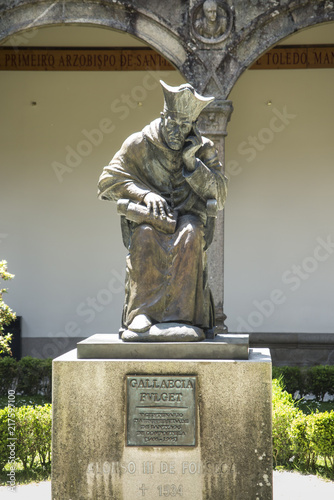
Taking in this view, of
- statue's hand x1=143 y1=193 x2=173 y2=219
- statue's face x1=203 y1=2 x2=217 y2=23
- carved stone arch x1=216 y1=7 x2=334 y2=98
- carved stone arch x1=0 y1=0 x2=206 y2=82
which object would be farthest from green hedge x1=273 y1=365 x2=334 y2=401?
statue's hand x1=143 y1=193 x2=173 y2=219

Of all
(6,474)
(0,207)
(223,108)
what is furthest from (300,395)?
(0,207)

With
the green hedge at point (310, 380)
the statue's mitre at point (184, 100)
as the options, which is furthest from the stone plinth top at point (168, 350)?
the green hedge at point (310, 380)

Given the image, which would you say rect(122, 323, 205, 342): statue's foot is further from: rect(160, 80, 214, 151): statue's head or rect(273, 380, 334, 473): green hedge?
rect(273, 380, 334, 473): green hedge

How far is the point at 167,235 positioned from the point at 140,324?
A: 53 cm

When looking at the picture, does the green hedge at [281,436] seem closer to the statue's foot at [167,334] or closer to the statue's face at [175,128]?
the statue's foot at [167,334]

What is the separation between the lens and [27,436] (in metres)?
6.27

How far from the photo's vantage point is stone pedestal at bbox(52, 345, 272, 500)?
4191mm

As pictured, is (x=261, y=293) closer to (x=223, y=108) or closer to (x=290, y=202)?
(x=290, y=202)

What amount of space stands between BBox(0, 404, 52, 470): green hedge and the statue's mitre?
2823mm

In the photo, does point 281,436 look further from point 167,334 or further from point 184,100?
point 184,100

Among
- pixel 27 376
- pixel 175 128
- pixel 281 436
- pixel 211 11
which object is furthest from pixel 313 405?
pixel 175 128

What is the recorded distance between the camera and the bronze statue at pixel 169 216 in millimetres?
4484

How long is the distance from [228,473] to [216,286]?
445 centimetres

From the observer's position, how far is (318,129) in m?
11.0
